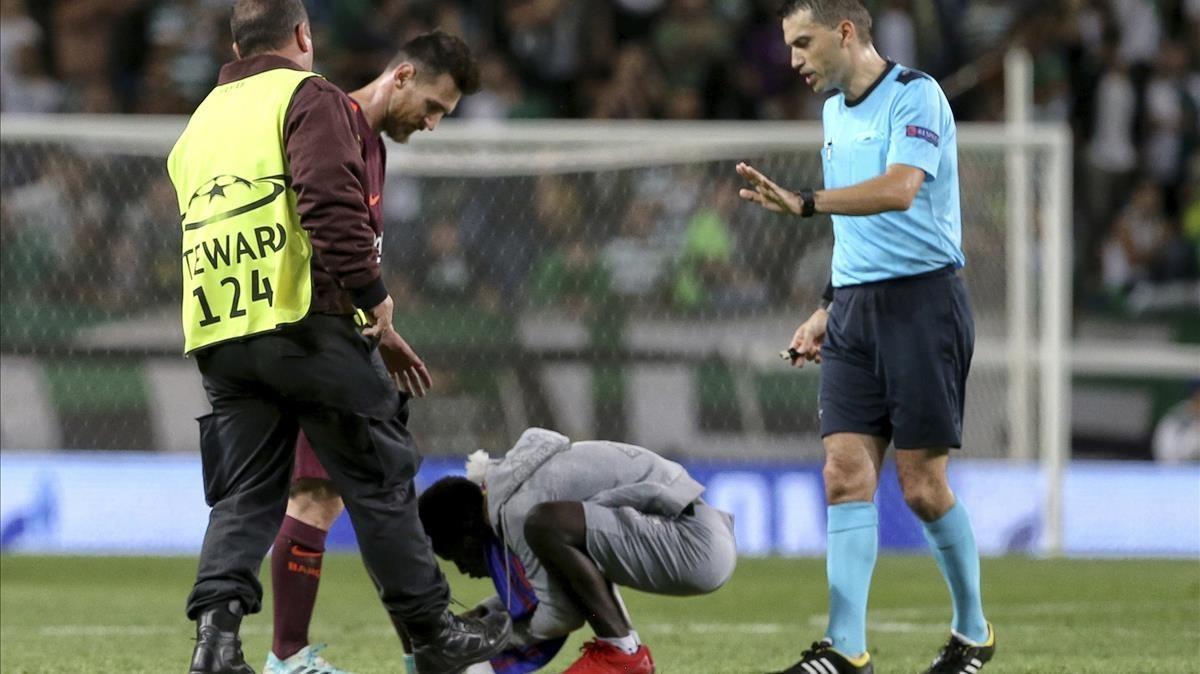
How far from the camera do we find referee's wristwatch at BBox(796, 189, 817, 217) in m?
5.37

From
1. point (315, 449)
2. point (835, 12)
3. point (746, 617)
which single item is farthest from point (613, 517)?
point (746, 617)

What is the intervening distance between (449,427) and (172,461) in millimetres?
1676

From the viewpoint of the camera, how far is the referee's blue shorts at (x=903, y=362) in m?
5.87

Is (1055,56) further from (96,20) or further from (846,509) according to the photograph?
(846,509)

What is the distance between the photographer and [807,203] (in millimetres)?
5398

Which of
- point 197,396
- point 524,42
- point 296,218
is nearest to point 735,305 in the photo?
point 197,396

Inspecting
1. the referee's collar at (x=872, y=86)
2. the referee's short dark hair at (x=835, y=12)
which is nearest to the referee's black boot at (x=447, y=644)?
the referee's collar at (x=872, y=86)

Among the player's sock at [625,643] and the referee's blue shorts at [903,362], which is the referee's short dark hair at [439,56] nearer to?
the referee's blue shorts at [903,362]

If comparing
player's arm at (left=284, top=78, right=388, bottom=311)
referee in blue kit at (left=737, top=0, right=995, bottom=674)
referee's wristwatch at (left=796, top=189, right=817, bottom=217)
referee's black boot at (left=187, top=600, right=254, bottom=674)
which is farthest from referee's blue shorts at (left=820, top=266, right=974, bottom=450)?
referee's black boot at (left=187, top=600, right=254, bottom=674)

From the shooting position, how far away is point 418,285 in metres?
11.9

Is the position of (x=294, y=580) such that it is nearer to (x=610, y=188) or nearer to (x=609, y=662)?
(x=609, y=662)

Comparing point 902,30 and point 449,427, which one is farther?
point 902,30

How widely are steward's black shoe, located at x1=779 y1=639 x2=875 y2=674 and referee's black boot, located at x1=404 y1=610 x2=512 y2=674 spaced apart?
93 centimetres

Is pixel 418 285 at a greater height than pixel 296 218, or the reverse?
pixel 296 218
